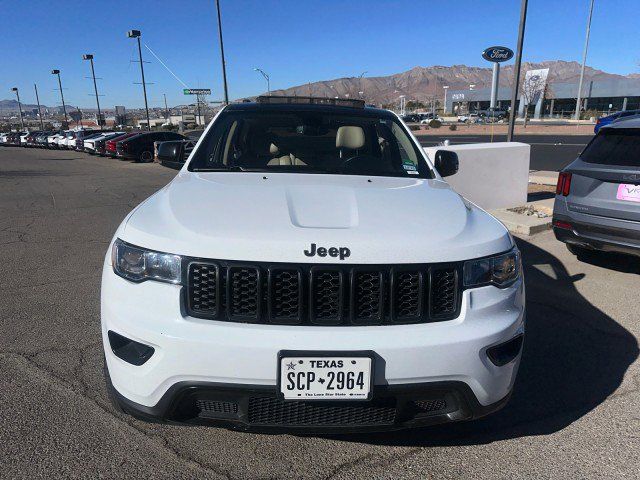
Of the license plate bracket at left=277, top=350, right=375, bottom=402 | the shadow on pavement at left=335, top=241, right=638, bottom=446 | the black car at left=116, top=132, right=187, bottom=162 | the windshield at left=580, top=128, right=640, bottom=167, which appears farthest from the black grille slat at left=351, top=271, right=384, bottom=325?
the black car at left=116, top=132, right=187, bottom=162

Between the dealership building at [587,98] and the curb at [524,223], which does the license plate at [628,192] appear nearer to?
the curb at [524,223]

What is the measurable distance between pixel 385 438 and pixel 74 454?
1.60 meters

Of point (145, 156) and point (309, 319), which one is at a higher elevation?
point (309, 319)

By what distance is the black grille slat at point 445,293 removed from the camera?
7.16 feet

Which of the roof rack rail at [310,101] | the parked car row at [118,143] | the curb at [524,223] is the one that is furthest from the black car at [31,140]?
the roof rack rail at [310,101]

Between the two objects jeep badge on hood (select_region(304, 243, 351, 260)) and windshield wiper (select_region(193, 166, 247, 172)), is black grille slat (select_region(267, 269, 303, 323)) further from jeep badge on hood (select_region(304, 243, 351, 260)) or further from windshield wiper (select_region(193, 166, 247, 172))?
windshield wiper (select_region(193, 166, 247, 172))

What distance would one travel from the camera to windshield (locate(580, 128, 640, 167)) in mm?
4812

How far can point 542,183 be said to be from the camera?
12.1m

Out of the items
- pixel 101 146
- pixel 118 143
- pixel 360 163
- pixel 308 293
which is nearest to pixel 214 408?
pixel 308 293

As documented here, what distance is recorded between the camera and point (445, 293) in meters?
2.19

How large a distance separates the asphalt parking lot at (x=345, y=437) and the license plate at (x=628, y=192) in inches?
36.5

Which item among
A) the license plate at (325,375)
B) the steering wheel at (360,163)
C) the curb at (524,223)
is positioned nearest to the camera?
the license plate at (325,375)

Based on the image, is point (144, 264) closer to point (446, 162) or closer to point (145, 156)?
point (446, 162)

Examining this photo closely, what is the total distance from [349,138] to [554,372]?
2.24m
